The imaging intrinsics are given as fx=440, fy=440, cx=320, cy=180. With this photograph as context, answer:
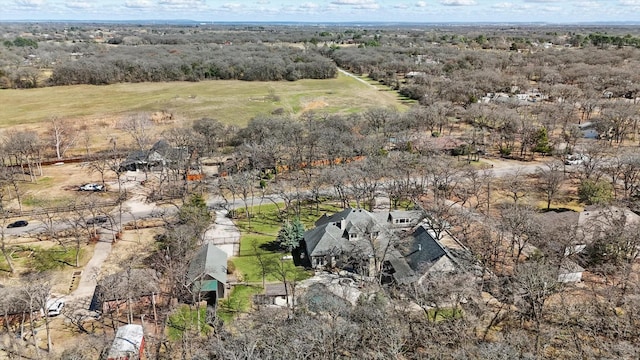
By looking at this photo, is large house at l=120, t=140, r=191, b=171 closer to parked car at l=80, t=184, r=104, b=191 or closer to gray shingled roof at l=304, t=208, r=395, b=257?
parked car at l=80, t=184, r=104, b=191

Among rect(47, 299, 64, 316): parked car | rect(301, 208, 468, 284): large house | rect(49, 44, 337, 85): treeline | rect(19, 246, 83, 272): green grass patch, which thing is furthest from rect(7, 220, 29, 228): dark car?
rect(49, 44, 337, 85): treeline

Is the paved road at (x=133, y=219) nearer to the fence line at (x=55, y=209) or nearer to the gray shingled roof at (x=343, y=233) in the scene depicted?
the fence line at (x=55, y=209)

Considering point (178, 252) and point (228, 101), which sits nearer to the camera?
point (178, 252)

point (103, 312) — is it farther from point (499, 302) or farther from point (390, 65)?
point (390, 65)

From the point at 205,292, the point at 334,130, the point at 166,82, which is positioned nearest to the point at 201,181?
the point at 334,130

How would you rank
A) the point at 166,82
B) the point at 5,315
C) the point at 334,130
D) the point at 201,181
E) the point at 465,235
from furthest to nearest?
the point at 166,82 → the point at 334,130 → the point at 201,181 → the point at 465,235 → the point at 5,315

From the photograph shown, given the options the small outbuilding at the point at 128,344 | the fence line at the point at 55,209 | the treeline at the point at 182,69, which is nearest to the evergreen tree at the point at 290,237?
the small outbuilding at the point at 128,344
